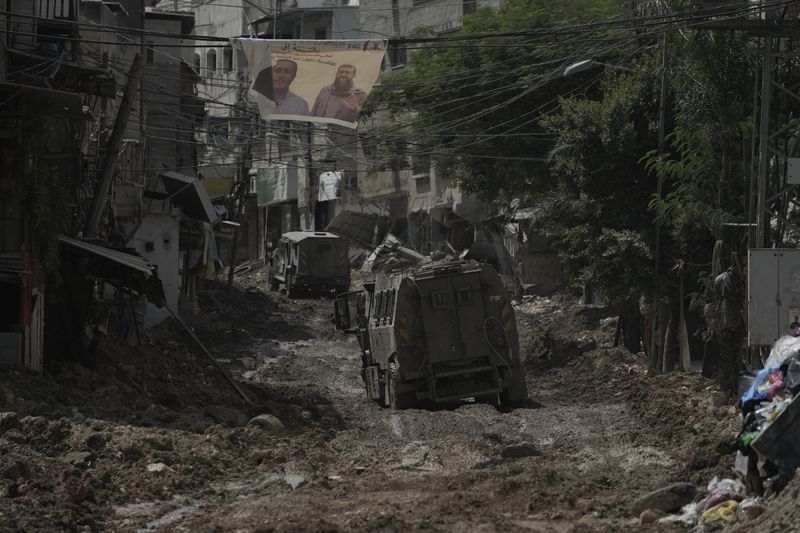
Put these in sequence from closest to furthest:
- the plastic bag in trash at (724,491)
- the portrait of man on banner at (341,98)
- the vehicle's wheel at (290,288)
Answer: the plastic bag in trash at (724,491)
the portrait of man on banner at (341,98)
the vehicle's wheel at (290,288)

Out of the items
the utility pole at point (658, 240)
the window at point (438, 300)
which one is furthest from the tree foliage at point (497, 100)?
the window at point (438, 300)

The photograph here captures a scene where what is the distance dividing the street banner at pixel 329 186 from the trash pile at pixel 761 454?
5087 centimetres

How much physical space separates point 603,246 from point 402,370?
23.2 ft

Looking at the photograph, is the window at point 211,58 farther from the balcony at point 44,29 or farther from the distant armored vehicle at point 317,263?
the balcony at point 44,29

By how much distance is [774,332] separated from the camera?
57.3 feet

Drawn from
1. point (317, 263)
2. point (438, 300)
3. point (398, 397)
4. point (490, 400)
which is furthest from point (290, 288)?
point (438, 300)

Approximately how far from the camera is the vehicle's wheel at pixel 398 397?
22.0m

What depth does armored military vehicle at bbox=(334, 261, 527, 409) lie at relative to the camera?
21.8 meters

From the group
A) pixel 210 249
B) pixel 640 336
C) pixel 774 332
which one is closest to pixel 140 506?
pixel 774 332

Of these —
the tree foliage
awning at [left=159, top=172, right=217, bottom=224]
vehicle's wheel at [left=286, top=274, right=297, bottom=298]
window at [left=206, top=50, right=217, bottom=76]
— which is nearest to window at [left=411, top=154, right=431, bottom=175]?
vehicle's wheel at [left=286, top=274, right=297, bottom=298]

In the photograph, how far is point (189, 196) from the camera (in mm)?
37656

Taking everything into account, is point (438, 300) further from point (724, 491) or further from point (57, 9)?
point (724, 491)

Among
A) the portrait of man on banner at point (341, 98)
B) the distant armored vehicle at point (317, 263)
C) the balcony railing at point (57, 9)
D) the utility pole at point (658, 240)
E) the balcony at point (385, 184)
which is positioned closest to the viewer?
the portrait of man on banner at point (341, 98)

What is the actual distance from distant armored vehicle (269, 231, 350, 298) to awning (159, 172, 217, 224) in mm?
9936
